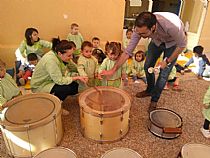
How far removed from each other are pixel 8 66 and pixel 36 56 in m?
0.62

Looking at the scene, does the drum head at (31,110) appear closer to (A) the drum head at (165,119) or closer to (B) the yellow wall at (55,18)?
(A) the drum head at (165,119)

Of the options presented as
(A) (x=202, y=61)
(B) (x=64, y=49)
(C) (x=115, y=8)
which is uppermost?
(C) (x=115, y=8)

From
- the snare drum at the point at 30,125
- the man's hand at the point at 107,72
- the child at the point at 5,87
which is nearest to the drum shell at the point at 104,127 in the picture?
the snare drum at the point at 30,125

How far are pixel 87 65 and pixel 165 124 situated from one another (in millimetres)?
972

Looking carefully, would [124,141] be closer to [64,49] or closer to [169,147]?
[169,147]

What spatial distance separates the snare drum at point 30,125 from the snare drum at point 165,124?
0.83m

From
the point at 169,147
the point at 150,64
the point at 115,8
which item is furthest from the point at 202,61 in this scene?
the point at 169,147

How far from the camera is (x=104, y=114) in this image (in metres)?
1.59

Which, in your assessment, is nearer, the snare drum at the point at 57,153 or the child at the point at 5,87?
the snare drum at the point at 57,153

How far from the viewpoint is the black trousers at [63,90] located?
6.56 ft

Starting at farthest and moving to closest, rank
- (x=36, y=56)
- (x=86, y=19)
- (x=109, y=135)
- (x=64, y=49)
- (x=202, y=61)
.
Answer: (x=86, y=19) → (x=202, y=61) → (x=36, y=56) → (x=64, y=49) → (x=109, y=135)

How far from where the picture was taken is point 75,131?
191 cm

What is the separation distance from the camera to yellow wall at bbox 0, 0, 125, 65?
9.58 ft

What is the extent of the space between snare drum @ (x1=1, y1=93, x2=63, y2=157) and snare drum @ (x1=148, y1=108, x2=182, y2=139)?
829mm
